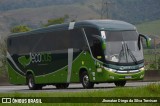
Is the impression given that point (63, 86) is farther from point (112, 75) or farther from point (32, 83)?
point (112, 75)

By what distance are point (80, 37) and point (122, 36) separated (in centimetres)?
222

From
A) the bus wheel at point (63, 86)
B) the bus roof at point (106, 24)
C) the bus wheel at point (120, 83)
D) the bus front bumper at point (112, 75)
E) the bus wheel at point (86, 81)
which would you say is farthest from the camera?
the bus wheel at point (63, 86)

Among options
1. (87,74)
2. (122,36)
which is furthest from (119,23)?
(87,74)

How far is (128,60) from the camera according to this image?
30812 millimetres

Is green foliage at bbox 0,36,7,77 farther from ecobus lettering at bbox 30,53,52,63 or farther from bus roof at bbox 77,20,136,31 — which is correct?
bus roof at bbox 77,20,136,31

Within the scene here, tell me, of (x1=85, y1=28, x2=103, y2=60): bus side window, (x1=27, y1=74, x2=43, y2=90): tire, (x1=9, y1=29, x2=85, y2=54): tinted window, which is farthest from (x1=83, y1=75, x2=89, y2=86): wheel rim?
(x1=27, y1=74, x2=43, y2=90): tire

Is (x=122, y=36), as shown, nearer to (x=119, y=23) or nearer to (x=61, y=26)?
(x=119, y=23)

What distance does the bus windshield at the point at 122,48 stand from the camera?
3053cm

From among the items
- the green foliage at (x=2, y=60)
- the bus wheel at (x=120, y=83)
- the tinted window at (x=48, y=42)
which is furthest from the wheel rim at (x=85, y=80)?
the green foliage at (x=2, y=60)

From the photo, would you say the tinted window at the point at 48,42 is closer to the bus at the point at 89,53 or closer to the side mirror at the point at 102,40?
the bus at the point at 89,53

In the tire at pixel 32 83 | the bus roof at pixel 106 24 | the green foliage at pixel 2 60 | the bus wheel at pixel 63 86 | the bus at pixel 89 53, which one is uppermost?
the green foliage at pixel 2 60

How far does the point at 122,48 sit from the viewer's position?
3072cm

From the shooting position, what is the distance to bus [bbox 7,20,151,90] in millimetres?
30594

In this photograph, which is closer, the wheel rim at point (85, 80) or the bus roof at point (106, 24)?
the bus roof at point (106, 24)
